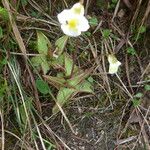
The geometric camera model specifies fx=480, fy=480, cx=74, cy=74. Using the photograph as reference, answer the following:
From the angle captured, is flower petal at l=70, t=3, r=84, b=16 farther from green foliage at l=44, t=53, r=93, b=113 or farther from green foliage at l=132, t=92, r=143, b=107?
green foliage at l=132, t=92, r=143, b=107

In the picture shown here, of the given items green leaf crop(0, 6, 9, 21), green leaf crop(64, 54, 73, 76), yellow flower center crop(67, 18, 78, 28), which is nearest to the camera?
yellow flower center crop(67, 18, 78, 28)

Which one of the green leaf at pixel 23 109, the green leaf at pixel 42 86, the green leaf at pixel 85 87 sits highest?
the green leaf at pixel 42 86

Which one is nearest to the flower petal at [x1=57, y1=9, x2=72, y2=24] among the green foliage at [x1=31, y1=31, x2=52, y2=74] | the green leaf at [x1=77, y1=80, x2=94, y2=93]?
the green foliage at [x1=31, y1=31, x2=52, y2=74]

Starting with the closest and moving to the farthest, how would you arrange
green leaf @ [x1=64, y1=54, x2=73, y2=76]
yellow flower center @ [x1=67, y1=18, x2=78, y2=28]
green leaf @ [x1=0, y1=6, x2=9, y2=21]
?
yellow flower center @ [x1=67, y1=18, x2=78, y2=28] < green leaf @ [x1=0, y1=6, x2=9, y2=21] < green leaf @ [x1=64, y1=54, x2=73, y2=76]

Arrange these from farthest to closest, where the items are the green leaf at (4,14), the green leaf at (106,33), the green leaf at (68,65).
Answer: the green leaf at (106,33) < the green leaf at (68,65) < the green leaf at (4,14)

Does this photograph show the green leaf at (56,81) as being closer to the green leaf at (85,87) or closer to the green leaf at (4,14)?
the green leaf at (85,87)

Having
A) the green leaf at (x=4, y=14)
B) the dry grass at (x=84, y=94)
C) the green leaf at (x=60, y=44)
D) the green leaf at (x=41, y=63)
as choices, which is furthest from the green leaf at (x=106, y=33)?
the green leaf at (x=4, y=14)
